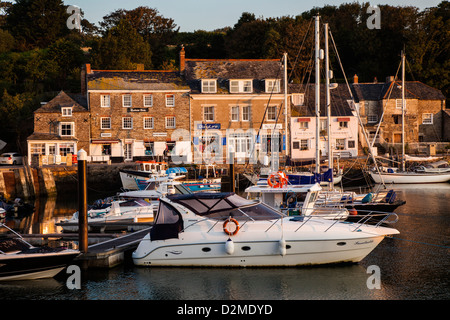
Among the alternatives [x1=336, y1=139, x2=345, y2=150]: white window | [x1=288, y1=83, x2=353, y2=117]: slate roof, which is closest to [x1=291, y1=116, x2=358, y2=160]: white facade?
[x1=336, y1=139, x2=345, y2=150]: white window

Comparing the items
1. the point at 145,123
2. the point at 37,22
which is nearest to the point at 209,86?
the point at 145,123

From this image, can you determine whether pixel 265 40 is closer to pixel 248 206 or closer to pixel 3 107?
pixel 3 107

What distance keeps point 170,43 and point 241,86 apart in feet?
115

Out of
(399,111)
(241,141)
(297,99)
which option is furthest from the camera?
(399,111)

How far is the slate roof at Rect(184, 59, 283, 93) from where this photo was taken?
170ft

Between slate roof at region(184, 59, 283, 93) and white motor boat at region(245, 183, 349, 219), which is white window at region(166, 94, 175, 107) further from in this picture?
white motor boat at region(245, 183, 349, 219)

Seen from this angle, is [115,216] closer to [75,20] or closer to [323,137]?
[323,137]

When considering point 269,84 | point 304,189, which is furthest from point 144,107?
point 304,189

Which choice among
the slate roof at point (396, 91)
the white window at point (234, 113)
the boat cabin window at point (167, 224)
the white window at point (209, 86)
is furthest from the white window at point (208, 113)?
the boat cabin window at point (167, 224)

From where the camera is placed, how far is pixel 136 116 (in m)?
50.9

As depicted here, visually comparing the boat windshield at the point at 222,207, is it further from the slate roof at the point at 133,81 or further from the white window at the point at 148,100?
the slate roof at the point at 133,81

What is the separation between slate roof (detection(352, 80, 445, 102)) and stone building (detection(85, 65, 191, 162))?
21.6 m

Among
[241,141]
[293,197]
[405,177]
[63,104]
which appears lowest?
[405,177]
